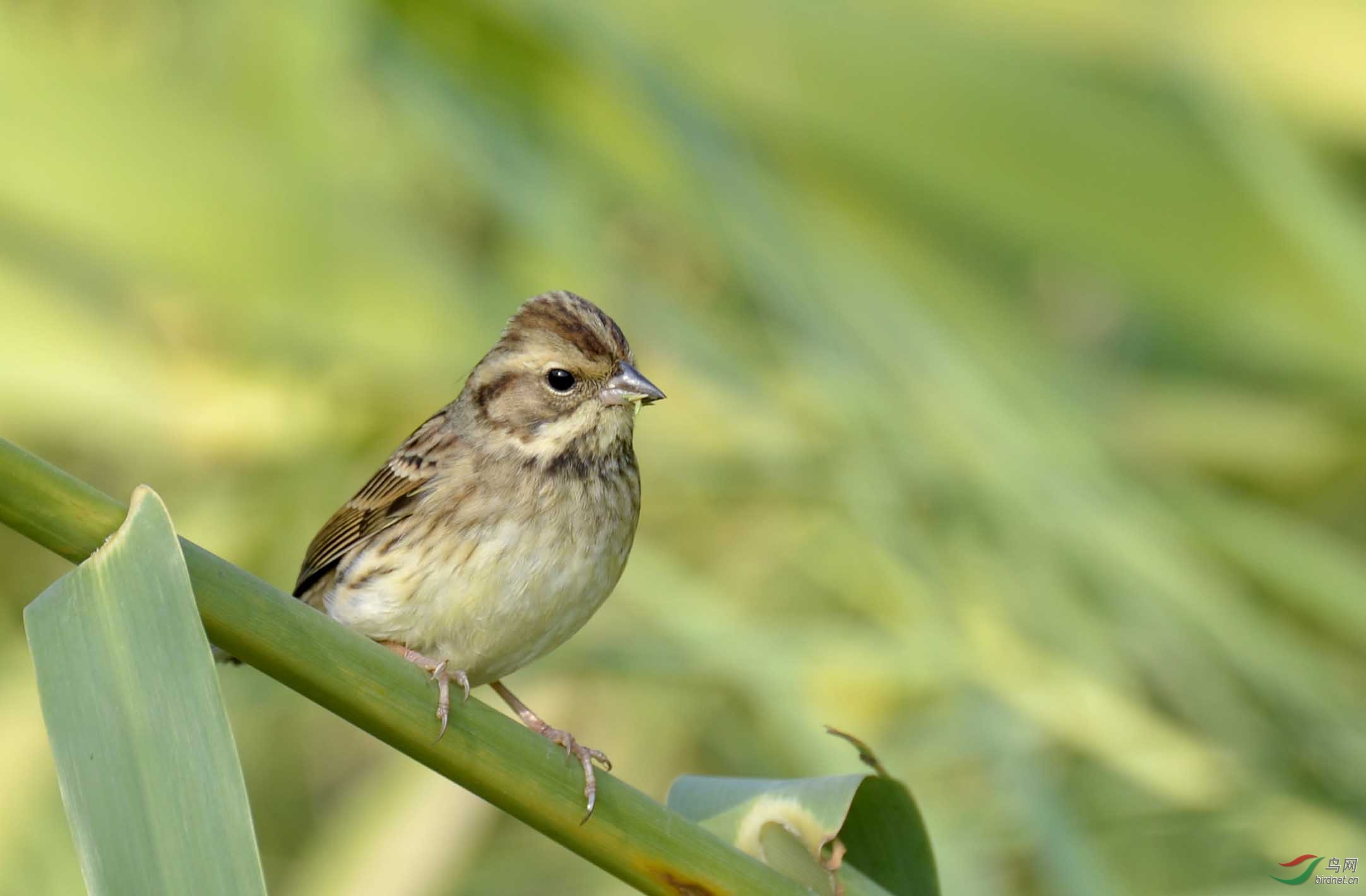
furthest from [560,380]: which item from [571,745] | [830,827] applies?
[830,827]

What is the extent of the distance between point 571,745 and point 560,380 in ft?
2.81

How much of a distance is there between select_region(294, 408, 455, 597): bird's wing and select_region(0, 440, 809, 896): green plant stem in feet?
4.41

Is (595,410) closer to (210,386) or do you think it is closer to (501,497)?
(501,497)

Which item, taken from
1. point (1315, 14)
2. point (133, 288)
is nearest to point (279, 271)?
point (133, 288)

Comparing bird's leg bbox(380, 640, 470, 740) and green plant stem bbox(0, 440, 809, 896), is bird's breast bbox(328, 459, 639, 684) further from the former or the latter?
green plant stem bbox(0, 440, 809, 896)

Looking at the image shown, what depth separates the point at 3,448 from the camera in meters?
1.31

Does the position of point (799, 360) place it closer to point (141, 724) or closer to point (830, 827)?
point (830, 827)

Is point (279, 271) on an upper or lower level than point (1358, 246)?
lower

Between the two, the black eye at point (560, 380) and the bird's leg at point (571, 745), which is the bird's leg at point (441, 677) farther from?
the black eye at point (560, 380)

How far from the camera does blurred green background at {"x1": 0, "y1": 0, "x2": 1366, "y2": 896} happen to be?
3209 millimetres

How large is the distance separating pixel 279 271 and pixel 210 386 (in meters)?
0.52

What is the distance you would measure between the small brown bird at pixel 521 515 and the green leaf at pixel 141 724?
3.77ft

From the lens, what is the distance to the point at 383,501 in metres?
2.97

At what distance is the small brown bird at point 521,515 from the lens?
2.55 metres
